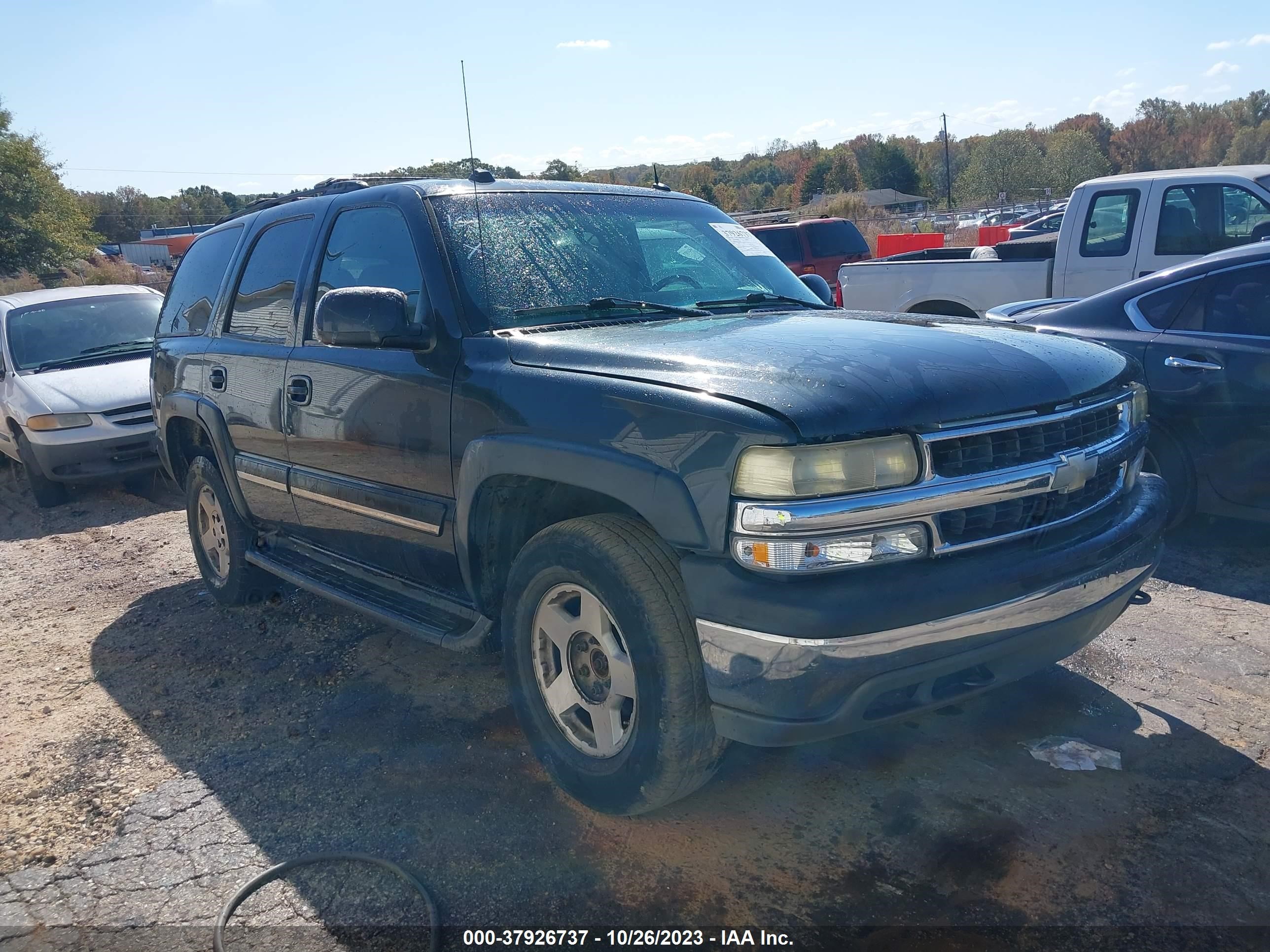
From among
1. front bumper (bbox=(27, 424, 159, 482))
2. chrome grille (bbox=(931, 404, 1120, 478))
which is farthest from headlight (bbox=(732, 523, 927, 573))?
front bumper (bbox=(27, 424, 159, 482))

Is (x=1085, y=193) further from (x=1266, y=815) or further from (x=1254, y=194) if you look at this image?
(x=1266, y=815)

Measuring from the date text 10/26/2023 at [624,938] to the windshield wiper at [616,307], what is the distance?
1.97m

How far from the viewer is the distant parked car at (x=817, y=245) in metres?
16.5

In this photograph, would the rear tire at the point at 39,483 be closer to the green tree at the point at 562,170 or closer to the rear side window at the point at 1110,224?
the green tree at the point at 562,170

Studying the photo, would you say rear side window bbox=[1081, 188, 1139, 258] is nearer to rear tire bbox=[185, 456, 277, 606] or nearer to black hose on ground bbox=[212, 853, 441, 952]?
rear tire bbox=[185, 456, 277, 606]

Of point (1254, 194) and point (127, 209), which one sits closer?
point (1254, 194)

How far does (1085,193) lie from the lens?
8.45 metres

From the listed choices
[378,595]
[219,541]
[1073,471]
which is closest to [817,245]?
[219,541]

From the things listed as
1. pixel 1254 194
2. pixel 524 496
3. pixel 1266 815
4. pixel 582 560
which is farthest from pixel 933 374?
pixel 1254 194

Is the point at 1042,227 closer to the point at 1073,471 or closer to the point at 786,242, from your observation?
the point at 786,242

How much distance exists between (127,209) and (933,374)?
307 ft

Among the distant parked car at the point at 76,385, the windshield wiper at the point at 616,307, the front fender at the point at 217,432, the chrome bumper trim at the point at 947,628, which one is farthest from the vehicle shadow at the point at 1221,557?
the distant parked car at the point at 76,385

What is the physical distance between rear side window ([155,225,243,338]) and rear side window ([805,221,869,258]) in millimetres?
12417

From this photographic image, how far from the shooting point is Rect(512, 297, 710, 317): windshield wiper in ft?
11.6
